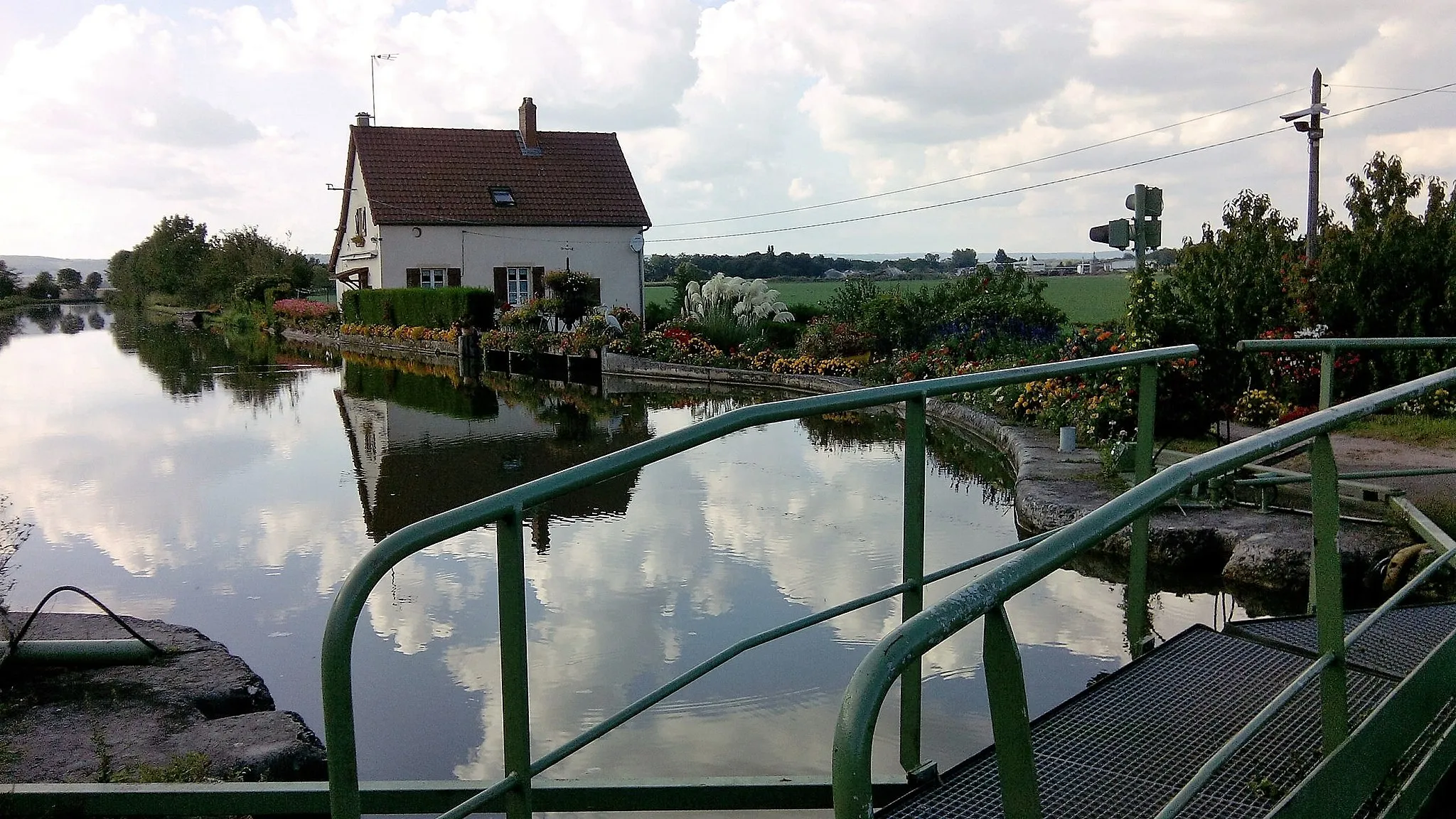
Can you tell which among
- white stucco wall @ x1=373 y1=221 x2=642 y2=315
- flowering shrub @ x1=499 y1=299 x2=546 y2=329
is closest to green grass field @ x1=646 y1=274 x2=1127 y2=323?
white stucco wall @ x1=373 y1=221 x2=642 y2=315

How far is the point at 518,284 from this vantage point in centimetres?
3903

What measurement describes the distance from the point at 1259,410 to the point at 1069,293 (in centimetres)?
4495

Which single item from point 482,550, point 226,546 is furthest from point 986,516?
point 226,546

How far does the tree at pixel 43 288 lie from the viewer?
123m

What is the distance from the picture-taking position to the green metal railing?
4.12ft

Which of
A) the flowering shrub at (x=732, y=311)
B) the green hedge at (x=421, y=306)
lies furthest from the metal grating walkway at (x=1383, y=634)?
the green hedge at (x=421, y=306)

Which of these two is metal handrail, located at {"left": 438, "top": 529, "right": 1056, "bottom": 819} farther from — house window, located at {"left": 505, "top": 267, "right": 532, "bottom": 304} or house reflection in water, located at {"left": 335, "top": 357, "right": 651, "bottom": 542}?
house window, located at {"left": 505, "top": 267, "right": 532, "bottom": 304}

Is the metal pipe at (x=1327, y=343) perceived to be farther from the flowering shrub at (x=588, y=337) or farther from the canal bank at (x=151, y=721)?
the flowering shrub at (x=588, y=337)

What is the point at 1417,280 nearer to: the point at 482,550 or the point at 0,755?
the point at 482,550

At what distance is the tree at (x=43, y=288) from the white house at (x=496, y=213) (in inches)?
4028

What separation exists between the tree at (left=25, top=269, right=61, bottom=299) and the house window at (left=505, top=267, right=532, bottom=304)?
106557 millimetres

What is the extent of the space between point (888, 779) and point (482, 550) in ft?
17.6

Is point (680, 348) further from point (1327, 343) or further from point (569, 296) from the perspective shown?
point (1327, 343)

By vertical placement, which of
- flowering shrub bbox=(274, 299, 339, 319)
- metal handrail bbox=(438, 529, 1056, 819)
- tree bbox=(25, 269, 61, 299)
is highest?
tree bbox=(25, 269, 61, 299)
